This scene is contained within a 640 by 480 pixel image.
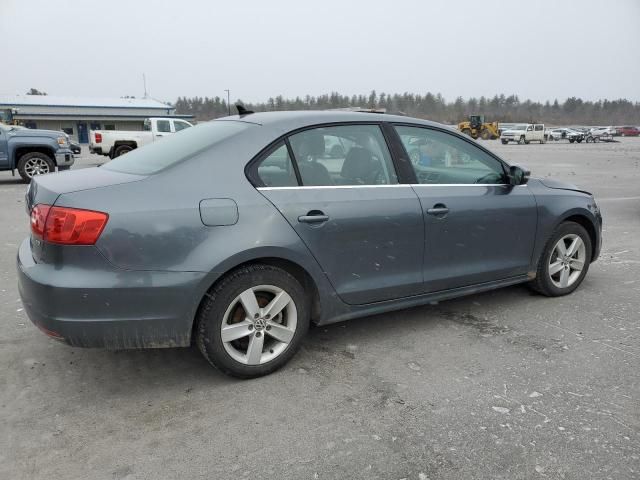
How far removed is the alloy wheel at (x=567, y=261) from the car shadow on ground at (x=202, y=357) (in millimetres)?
412

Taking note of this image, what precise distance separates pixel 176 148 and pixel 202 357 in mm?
1398

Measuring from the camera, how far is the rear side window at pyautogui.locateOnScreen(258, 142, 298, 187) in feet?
10.1

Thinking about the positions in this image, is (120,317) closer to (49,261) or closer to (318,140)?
(49,261)

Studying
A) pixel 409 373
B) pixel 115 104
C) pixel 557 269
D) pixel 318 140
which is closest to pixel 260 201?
pixel 318 140

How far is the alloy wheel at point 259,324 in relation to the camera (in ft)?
9.66

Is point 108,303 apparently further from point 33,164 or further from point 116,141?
point 116,141

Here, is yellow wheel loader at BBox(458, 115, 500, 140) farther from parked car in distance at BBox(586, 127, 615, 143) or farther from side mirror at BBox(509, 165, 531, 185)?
side mirror at BBox(509, 165, 531, 185)

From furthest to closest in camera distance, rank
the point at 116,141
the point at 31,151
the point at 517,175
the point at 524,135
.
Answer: the point at 524,135 → the point at 116,141 → the point at 31,151 → the point at 517,175

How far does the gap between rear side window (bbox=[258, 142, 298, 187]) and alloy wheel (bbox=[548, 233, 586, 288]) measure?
2555 mm

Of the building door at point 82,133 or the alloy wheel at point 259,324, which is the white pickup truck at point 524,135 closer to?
the building door at point 82,133

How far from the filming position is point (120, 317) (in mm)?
2670

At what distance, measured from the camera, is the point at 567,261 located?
4520 mm

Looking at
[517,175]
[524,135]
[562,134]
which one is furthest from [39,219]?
[562,134]

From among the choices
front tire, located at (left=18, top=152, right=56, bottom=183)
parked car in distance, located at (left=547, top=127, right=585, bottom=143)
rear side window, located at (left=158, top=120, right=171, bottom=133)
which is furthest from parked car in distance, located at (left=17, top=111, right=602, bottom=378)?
parked car in distance, located at (left=547, top=127, right=585, bottom=143)
